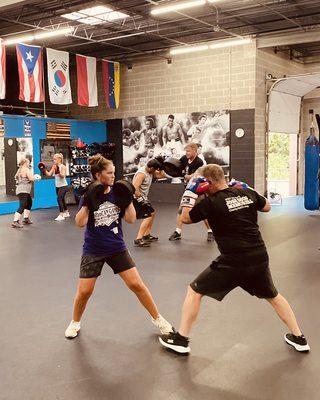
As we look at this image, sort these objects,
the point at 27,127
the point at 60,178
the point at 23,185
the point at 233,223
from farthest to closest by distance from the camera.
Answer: the point at 27,127, the point at 60,178, the point at 23,185, the point at 233,223

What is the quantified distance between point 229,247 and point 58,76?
355 inches

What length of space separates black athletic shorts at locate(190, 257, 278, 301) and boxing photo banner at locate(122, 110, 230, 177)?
27.8 feet

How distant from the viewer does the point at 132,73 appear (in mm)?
13078

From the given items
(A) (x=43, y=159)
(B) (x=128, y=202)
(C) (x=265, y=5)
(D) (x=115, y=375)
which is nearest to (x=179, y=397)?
(D) (x=115, y=375)

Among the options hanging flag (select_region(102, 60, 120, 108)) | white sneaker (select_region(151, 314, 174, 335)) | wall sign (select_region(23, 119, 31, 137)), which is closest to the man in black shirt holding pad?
white sneaker (select_region(151, 314, 174, 335))

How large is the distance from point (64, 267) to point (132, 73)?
891 centimetres

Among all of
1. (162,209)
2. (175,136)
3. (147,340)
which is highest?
(175,136)

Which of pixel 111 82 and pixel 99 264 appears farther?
pixel 111 82

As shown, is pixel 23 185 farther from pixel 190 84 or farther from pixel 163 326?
pixel 163 326

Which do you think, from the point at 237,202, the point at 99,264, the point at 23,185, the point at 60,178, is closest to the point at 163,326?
the point at 99,264

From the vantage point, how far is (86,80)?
11422mm

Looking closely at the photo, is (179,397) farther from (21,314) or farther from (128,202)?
(21,314)

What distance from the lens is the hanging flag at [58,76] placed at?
10530 mm

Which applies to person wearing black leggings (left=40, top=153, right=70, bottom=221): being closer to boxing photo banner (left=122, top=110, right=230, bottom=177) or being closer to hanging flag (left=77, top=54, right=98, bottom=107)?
hanging flag (left=77, top=54, right=98, bottom=107)
